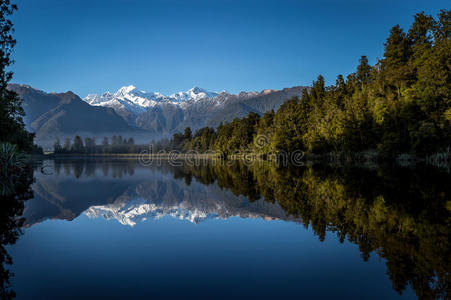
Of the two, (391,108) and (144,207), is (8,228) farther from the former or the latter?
(391,108)

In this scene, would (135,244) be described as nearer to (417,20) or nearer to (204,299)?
(204,299)

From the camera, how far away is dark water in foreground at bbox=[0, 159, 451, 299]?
5.43 meters

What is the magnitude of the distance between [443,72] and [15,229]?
43.1 metres

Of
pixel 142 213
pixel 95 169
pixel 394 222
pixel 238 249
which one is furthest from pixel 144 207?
pixel 95 169

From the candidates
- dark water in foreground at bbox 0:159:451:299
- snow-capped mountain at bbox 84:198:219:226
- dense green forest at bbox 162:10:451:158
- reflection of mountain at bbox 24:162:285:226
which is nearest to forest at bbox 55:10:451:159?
dense green forest at bbox 162:10:451:158

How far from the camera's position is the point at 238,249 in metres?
7.83

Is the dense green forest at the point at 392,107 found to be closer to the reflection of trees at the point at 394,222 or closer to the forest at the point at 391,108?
the forest at the point at 391,108

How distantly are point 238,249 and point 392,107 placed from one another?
39.7 m

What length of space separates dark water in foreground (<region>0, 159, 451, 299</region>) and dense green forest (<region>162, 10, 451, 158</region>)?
1096 inches

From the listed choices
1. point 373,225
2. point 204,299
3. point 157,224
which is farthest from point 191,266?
point 373,225

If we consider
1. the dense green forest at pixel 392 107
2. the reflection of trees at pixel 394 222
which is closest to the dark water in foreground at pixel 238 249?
the reflection of trees at pixel 394 222

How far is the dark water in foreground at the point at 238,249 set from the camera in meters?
5.43

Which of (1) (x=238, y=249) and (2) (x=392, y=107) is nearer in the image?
(1) (x=238, y=249)

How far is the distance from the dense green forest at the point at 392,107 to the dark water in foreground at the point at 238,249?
27.8 metres
